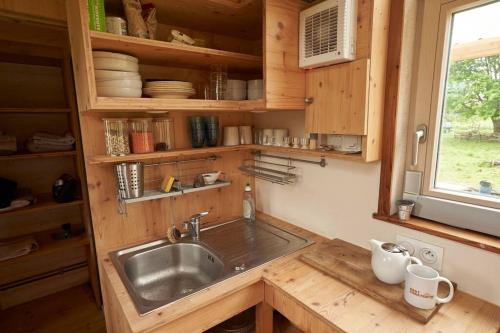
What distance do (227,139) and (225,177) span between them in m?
0.28

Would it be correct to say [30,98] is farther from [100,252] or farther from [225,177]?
[225,177]

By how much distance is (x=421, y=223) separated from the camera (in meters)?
1.12

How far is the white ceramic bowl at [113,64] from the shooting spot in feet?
3.46

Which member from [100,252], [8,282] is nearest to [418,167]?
[100,252]

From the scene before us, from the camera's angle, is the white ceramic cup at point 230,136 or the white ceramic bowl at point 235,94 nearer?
the white ceramic bowl at point 235,94

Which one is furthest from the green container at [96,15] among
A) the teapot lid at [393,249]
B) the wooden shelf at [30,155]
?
the teapot lid at [393,249]

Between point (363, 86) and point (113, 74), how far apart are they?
99 cm

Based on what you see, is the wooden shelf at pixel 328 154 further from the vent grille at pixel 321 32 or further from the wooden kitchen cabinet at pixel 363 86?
the vent grille at pixel 321 32

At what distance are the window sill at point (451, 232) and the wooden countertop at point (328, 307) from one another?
0.21 meters

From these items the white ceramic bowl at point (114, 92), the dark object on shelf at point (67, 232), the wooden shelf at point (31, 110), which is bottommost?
the dark object on shelf at point (67, 232)

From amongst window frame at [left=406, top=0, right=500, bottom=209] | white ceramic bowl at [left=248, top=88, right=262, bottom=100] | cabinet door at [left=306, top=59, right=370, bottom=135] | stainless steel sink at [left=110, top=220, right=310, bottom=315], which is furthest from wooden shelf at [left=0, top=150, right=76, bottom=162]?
window frame at [left=406, top=0, right=500, bottom=209]

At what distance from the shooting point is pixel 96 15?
1.00 meters

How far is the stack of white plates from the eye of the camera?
47.1 inches

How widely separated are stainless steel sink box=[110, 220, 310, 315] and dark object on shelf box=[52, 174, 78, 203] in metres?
0.88
